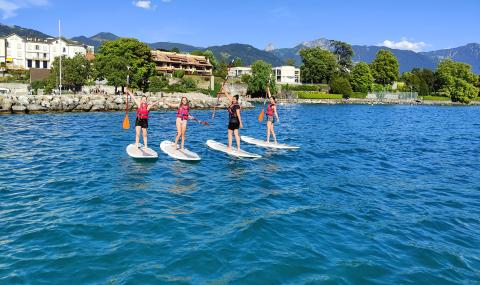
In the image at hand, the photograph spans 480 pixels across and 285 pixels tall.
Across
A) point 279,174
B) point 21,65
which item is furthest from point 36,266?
point 21,65

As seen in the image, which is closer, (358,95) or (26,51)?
(26,51)

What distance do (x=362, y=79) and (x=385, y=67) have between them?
1523 centimetres

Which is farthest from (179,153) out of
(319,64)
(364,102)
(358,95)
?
(319,64)

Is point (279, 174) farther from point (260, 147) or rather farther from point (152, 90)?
point (152, 90)

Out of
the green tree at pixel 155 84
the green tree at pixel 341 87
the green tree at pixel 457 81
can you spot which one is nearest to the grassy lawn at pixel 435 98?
the green tree at pixel 457 81

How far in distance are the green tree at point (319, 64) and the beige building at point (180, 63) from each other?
38.7 metres

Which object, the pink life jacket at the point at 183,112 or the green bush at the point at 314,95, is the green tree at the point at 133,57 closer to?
the green bush at the point at 314,95

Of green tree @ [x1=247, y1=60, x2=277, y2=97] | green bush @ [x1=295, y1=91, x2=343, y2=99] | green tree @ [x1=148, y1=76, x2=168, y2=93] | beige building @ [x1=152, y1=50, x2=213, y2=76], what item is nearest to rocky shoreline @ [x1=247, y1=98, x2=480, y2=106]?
green bush @ [x1=295, y1=91, x2=343, y2=99]

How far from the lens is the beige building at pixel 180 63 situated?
123 m

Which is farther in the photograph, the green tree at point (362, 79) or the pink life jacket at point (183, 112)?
the green tree at point (362, 79)

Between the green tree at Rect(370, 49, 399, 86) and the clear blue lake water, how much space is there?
462ft

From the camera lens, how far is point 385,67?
15088 centimetres

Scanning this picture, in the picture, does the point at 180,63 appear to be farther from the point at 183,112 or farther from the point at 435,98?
the point at 183,112

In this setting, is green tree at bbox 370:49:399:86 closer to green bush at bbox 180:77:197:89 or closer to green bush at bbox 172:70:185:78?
green bush at bbox 180:77:197:89
